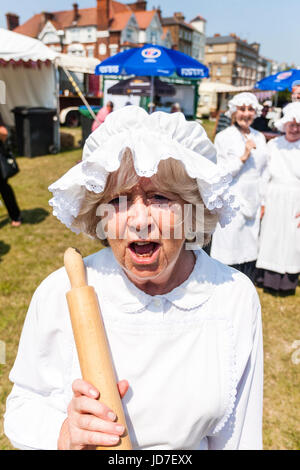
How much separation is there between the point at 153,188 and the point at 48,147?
40.5ft

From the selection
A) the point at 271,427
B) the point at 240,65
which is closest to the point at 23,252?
the point at 271,427

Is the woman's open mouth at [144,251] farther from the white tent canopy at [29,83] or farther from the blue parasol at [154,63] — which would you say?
the white tent canopy at [29,83]

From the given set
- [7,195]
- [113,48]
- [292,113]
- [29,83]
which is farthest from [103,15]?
[292,113]

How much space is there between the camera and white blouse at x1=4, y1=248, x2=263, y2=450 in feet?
3.70

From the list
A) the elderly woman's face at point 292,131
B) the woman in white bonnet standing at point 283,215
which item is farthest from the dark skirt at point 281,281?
the elderly woman's face at point 292,131

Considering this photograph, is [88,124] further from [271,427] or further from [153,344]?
[153,344]

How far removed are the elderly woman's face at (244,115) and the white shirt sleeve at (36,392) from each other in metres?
3.51

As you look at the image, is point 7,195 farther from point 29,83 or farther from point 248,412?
point 29,83

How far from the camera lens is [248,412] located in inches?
49.1

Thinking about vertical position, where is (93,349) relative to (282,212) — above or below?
above

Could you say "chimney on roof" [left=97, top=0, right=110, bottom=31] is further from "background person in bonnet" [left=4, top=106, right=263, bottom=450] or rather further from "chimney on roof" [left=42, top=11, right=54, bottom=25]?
"background person in bonnet" [left=4, top=106, right=263, bottom=450]

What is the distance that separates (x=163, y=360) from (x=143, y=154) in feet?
2.09

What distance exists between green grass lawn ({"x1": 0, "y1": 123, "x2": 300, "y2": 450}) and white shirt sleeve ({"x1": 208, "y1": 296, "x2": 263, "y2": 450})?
1783 millimetres

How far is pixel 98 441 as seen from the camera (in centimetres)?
92
